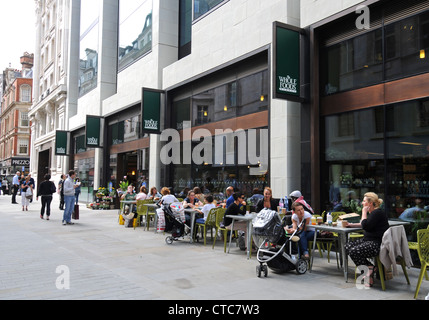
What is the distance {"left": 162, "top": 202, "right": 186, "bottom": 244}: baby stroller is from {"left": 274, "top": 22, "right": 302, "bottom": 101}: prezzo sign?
3789mm

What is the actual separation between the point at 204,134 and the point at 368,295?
10.4m

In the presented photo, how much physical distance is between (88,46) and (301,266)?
2588 cm

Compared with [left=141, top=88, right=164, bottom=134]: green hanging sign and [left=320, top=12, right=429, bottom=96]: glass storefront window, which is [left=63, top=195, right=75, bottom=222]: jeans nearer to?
[left=141, top=88, right=164, bottom=134]: green hanging sign

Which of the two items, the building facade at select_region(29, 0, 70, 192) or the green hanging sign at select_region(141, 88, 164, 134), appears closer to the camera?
the green hanging sign at select_region(141, 88, 164, 134)

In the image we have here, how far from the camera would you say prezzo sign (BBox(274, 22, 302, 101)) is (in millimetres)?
9703

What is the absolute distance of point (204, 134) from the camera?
1499 cm

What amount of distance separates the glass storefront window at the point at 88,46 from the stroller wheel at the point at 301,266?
2253 centimetres

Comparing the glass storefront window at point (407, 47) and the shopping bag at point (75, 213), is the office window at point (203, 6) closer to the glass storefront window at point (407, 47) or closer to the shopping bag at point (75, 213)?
the glass storefront window at point (407, 47)

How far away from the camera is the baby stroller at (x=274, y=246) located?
21.5ft

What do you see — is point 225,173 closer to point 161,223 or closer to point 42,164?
point 161,223

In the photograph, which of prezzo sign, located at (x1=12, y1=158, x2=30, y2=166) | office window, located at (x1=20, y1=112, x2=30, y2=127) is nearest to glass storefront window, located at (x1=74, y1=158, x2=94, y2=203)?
prezzo sign, located at (x1=12, y1=158, x2=30, y2=166)

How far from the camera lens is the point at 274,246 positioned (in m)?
6.71

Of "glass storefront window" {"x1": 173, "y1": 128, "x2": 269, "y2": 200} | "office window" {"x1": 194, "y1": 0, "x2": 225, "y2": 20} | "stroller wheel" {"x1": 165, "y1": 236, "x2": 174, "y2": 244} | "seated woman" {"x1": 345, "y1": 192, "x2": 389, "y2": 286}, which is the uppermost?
"office window" {"x1": 194, "y1": 0, "x2": 225, "y2": 20}

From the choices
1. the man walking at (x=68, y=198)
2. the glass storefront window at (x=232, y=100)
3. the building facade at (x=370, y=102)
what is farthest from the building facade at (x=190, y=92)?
the man walking at (x=68, y=198)
